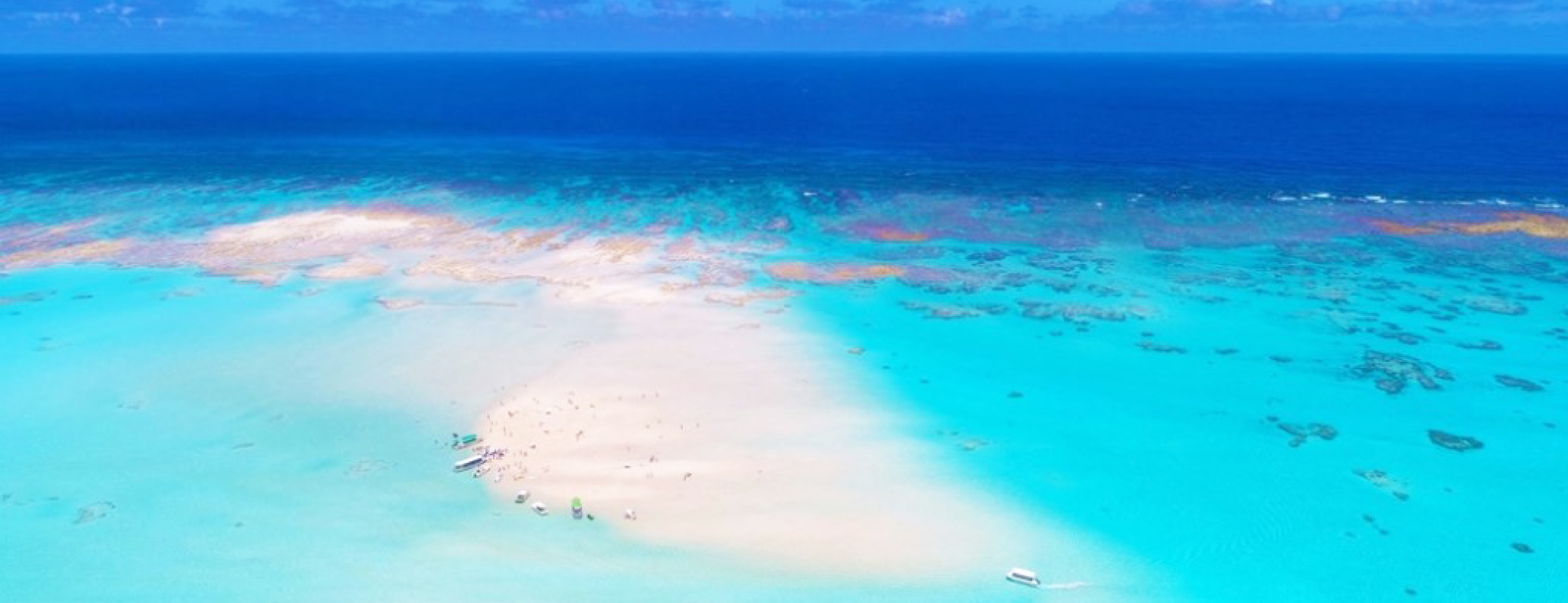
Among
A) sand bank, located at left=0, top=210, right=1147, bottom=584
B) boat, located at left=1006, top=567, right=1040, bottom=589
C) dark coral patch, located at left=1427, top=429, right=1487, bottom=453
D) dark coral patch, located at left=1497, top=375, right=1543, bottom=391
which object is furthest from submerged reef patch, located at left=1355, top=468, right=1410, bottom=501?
boat, located at left=1006, top=567, right=1040, bottom=589

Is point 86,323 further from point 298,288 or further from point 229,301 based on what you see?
point 298,288

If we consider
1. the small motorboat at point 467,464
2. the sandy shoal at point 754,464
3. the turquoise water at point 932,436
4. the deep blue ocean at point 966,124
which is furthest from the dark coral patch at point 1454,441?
the deep blue ocean at point 966,124

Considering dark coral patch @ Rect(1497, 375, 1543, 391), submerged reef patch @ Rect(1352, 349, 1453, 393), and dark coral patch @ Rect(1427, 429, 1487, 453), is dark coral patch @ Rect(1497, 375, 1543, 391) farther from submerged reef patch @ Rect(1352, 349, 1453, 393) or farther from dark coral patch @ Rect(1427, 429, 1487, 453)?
dark coral patch @ Rect(1427, 429, 1487, 453)

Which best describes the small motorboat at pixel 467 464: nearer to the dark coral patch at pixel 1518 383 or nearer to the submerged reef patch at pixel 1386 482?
the submerged reef patch at pixel 1386 482

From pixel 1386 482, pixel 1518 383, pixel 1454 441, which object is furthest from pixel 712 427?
pixel 1518 383

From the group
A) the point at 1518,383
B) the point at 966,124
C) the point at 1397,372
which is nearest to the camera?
the point at 1518,383

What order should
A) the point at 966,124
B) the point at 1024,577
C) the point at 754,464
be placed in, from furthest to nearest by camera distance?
the point at 966,124 → the point at 754,464 → the point at 1024,577

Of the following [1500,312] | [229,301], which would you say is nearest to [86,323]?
[229,301]

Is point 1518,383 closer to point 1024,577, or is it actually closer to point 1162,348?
point 1162,348
